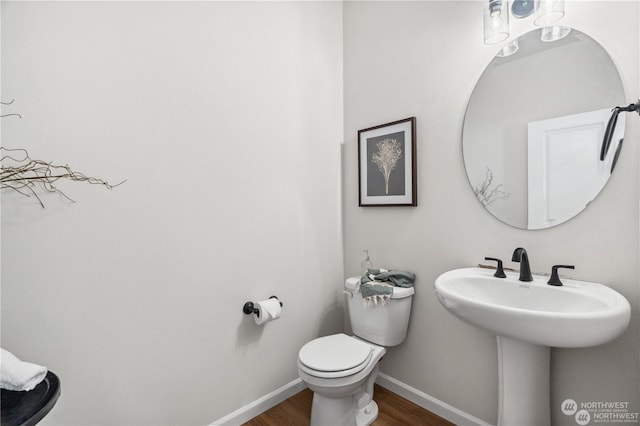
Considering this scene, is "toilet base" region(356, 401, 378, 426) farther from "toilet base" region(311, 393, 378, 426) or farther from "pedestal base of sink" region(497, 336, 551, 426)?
"pedestal base of sink" region(497, 336, 551, 426)

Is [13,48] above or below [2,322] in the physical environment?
above

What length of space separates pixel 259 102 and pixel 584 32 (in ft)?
4.93

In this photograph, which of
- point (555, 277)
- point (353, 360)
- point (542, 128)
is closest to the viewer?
point (555, 277)

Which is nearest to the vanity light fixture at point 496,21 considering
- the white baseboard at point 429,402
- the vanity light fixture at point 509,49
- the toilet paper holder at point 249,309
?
the vanity light fixture at point 509,49

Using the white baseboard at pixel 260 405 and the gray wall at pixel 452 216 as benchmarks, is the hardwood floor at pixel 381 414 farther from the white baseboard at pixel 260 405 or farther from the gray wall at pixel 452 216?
the gray wall at pixel 452 216

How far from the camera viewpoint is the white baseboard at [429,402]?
1602 millimetres

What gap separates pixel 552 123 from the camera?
4.37ft

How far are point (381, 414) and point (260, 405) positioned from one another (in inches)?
27.2

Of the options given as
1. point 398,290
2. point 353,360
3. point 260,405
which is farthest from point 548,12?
point 260,405

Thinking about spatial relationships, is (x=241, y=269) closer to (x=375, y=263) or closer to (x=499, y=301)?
(x=375, y=263)

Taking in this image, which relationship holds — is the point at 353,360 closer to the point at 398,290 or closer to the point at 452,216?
the point at 398,290

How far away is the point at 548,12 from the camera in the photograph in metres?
1.26

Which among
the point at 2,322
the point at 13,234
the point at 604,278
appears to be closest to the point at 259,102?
the point at 13,234

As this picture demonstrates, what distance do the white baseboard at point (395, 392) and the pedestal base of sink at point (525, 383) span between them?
344mm
